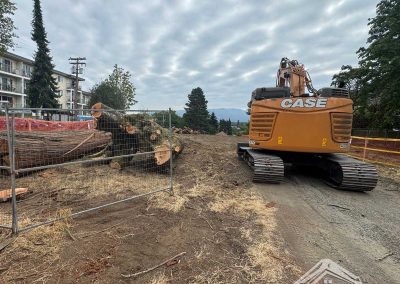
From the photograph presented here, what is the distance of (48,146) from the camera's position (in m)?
7.39

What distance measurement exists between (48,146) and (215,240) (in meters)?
5.48

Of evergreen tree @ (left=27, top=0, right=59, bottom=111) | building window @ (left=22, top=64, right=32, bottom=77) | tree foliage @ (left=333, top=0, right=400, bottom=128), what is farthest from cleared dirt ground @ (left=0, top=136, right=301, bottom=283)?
building window @ (left=22, top=64, right=32, bottom=77)

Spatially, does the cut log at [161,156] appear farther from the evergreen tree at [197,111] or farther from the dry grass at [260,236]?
the evergreen tree at [197,111]

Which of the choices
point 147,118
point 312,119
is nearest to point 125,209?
point 147,118

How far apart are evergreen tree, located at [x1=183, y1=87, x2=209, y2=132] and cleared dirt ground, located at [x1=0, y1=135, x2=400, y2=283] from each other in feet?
155

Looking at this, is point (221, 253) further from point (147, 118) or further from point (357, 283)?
point (147, 118)

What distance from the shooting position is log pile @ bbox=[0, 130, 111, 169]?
22.8 ft

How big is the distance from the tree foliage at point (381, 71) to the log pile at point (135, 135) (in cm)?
1106

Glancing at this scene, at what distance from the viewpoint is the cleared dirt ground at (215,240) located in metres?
3.08

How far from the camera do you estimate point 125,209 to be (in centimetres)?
506

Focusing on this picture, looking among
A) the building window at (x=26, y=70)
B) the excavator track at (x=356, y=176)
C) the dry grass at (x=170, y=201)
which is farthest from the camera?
the building window at (x=26, y=70)

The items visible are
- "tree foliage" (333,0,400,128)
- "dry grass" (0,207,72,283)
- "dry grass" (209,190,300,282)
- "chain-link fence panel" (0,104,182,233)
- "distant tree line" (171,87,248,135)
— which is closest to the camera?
"dry grass" (0,207,72,283)

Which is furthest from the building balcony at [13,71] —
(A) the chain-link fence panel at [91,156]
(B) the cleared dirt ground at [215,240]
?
(B) the cleared dirt ground at [215,240]

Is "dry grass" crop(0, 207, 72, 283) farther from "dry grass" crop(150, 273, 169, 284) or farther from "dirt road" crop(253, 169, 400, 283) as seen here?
"dirt road" crop(253, 169, 400, 283)
